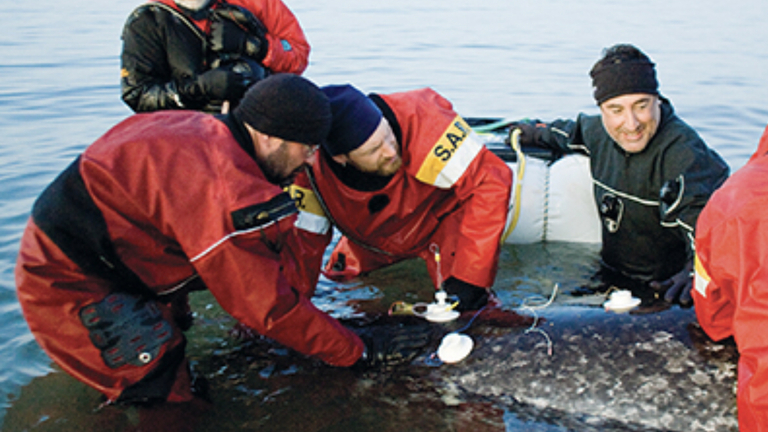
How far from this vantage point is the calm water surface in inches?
124

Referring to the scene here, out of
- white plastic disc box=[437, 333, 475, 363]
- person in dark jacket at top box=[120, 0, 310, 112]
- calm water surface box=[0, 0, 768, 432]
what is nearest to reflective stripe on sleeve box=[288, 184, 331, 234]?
calm water surface box=[0, 0, 768, 432]

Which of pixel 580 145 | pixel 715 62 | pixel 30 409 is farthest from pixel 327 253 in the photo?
pixel 715 62

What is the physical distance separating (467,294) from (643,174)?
1291mm

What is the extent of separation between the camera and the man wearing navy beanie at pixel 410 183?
140 inches

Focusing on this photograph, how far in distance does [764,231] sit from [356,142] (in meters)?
1.92

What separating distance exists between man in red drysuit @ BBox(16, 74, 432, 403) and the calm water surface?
43cm

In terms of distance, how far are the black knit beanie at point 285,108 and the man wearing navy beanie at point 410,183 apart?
616 mm

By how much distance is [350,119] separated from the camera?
3393mm

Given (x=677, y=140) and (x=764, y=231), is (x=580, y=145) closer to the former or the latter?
(x=677, y=140)

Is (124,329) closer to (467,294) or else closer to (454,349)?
(454,349)

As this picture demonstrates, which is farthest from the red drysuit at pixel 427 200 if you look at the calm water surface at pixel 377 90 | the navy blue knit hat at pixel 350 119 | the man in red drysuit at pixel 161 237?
the man in red drysuit at pixel 161 237

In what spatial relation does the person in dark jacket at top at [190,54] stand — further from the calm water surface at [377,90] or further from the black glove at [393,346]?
the black glove at [393,346]

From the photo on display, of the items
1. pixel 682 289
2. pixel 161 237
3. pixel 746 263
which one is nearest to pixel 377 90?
pixel 682 289

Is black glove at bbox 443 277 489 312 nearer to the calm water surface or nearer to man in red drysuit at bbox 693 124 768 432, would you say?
the calm water surface
